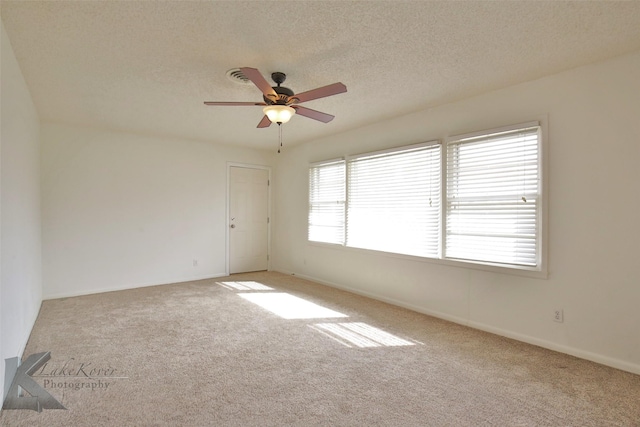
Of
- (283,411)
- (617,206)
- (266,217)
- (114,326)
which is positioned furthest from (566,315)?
(266,217)

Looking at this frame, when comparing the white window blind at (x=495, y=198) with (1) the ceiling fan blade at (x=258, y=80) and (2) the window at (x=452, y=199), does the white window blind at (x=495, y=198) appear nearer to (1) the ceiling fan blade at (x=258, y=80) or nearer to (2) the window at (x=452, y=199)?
(2) the window at (x=452, y=199)

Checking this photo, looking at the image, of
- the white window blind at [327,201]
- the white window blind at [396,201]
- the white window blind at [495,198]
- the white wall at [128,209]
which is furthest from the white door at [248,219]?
the white window blind at [495,198]

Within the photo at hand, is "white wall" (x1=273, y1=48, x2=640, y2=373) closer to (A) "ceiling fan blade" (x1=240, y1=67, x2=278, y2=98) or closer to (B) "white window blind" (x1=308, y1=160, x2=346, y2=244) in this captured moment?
(A) "ceiling fan blade" (x1=240, y1=67, x2=278, y2=98)

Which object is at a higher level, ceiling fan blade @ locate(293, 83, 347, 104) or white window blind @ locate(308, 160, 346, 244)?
ceiling fan blade @ locate(293, 83, 347, 104)

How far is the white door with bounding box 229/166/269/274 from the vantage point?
6355 mm

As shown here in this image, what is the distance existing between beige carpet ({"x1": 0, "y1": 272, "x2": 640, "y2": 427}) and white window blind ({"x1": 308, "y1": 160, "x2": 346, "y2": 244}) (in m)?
1.80

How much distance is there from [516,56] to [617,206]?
58.0 inches

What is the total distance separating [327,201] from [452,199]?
89.8 inches

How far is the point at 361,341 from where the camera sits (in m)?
3.18

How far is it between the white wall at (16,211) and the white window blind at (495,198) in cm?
401

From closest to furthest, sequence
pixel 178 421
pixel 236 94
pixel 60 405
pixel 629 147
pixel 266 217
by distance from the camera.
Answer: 1. pixel 178 421
2. pixel 60 405
3. pixel 629 147
4. pixel 236 94
5. pixel 266 217

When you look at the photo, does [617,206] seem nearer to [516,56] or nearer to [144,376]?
[516,56]

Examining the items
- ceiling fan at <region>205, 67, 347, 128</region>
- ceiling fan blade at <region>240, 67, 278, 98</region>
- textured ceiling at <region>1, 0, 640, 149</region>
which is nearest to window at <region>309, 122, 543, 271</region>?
textured ceiling at <region>1, 0, 640, 149</region>

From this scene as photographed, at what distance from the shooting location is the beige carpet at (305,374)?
2.03 meters
